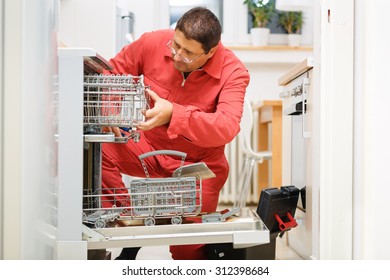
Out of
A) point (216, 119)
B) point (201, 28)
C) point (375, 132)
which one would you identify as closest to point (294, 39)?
point (201, 28)

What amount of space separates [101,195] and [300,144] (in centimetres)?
103

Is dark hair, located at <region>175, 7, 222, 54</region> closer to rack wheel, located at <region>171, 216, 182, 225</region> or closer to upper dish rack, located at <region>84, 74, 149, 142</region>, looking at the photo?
upper dish rack, located at <region>84, 74, 149, 142</region>

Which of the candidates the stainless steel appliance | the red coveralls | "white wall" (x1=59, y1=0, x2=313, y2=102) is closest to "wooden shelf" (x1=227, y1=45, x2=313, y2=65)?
"white wall" (x1=59, y1=0, x2=313, y2=102)

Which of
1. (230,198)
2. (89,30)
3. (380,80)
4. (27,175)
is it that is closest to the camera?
(27,175)

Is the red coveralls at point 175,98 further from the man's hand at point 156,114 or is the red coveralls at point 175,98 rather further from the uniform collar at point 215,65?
the man's hand at point 156,114

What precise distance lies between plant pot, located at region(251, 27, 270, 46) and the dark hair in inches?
86.6

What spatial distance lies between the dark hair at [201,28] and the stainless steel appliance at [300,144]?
373 mm

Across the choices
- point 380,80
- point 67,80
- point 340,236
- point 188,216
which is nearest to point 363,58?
point 380,80

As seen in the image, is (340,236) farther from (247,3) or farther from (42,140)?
(247,3)

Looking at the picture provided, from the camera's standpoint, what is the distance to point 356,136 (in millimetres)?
1396

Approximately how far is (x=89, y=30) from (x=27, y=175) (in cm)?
152

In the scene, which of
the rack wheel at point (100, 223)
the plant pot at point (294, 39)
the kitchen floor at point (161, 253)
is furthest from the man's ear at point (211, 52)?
the plant pot at point (294, 39)

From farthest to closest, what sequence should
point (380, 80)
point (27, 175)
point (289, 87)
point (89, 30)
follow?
point (89, 30), point (289, 87), point (380, 80), point (27, 175)
